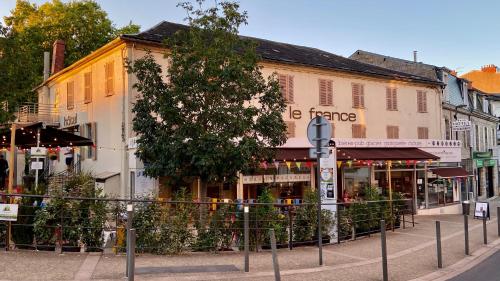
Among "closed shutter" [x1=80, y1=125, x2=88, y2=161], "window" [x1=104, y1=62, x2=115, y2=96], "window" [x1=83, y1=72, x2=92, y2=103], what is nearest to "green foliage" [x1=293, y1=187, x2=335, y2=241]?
"window" [x1=104, y1=62, x2=115, y2=96]

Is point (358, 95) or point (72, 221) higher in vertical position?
point (358, 95)

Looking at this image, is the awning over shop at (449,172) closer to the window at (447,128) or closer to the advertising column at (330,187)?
the window at (447,128)

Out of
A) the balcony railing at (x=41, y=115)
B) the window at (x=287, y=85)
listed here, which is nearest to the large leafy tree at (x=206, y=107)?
the window at (x=287, y=85)

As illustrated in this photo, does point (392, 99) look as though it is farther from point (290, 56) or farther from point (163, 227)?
point (163, 227)

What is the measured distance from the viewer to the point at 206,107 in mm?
11695

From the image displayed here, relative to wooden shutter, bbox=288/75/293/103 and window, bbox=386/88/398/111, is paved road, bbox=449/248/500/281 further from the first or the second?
window, bbox=386/88/398/111

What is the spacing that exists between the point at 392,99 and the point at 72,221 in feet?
64.3

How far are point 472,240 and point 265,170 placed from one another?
7903 mm

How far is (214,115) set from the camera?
11500 mm

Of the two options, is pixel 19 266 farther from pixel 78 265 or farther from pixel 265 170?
pixel 265 170

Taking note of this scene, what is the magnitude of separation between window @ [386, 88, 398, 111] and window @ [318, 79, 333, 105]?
4.03 meters

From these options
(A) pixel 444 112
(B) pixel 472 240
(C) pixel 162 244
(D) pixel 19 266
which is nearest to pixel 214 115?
(C) pixel 162 244

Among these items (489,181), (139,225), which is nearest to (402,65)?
(489,181)

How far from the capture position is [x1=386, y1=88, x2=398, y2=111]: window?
24688 millimetres
